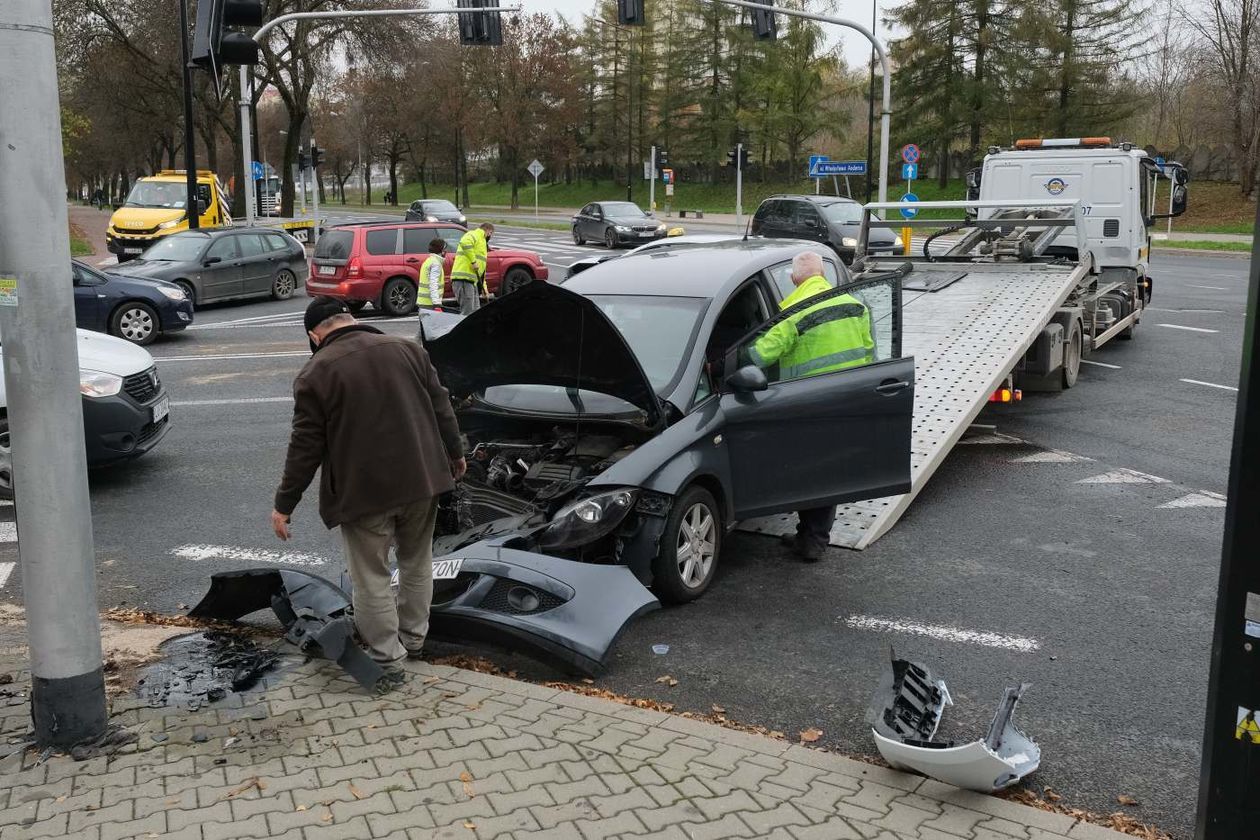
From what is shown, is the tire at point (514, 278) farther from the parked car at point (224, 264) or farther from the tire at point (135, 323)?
the tire at point (135, 323)

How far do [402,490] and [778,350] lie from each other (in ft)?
8.62

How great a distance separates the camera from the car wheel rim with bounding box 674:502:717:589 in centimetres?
595

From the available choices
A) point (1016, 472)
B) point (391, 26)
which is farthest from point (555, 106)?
point (1016, 472)

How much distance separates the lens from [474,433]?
22.0 ft

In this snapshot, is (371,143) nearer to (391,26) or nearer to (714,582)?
(391,26)

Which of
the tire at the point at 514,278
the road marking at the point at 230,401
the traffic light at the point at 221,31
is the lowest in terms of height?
the road marking at the point at 230,401

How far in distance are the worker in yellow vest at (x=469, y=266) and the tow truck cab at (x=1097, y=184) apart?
7234 millimetres

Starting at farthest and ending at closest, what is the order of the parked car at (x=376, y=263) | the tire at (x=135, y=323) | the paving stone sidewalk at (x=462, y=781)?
the parked car at (x=376, y=263) → the tire at (x=135, y=323) → the paving stone sidewalk at (x=462, y=781)

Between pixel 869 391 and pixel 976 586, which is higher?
pixel 869 391

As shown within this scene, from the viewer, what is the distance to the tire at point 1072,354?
11.5 metres

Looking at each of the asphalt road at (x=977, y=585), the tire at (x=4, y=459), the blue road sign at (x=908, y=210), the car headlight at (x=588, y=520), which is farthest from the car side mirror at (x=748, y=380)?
the tire at (x=4, y=459)

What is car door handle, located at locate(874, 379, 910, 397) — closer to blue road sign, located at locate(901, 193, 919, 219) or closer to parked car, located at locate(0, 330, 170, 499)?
blue road sign, located at locate(901, 193, 919, 219)

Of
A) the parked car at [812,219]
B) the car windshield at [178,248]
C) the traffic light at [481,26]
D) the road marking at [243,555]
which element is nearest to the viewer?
the road marking at [243,555]

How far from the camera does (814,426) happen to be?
21.1 feet
